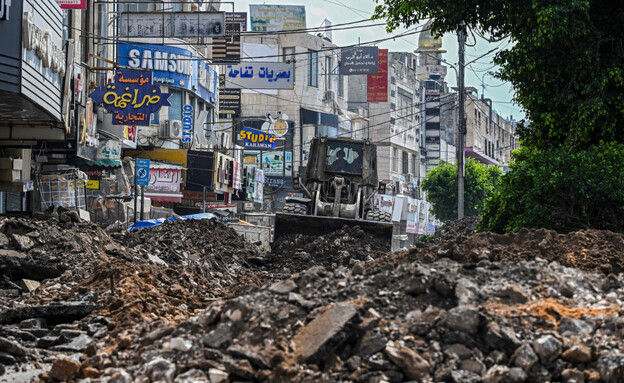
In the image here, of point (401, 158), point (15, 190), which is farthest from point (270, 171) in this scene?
point (15, 190)

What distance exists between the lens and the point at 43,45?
732 inches

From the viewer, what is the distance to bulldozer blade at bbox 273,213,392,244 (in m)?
24.3

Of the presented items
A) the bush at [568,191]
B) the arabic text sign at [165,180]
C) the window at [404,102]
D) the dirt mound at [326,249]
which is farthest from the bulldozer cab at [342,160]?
the window at [404,102]

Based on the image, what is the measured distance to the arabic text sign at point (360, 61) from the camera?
7125cm

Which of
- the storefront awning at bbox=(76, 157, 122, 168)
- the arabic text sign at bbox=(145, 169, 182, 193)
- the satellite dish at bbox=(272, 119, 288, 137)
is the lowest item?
the arabic text sign at bbox=(145, 169, 182, 193)

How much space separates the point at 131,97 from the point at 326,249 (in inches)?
513

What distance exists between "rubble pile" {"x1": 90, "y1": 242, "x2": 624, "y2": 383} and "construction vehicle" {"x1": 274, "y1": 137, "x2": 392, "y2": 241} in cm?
1511

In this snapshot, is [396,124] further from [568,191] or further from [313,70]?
[568,191]

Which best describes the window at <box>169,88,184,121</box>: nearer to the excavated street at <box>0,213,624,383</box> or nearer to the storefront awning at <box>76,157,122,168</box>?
the storefront awning at <box>76,157,122,168</box>

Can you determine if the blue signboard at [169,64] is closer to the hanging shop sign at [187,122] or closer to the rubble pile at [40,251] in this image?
the hanging shop sign at [187,122]

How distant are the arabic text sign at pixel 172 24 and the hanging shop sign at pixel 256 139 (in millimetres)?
19108

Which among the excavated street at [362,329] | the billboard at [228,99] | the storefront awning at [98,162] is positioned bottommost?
the excavated street at [362,329]

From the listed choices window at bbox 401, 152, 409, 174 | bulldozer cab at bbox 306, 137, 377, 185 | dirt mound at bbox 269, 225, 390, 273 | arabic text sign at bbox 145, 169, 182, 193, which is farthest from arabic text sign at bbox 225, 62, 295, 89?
window at bbox 401, 152, 409, 174

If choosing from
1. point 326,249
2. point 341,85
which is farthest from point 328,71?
point 326,249
